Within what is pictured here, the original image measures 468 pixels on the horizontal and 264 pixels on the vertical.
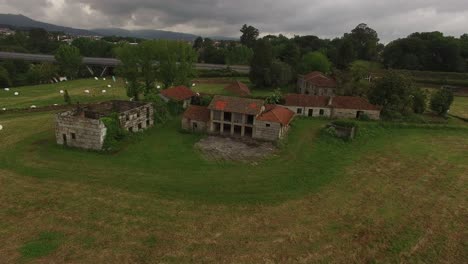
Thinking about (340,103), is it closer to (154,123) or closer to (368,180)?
(368,180)

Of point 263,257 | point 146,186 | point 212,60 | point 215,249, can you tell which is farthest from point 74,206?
point 212,60

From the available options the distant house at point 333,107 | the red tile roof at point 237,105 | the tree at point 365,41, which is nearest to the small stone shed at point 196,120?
the red tile roof at point 237,105

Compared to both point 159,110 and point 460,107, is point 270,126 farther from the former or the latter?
point 460,107

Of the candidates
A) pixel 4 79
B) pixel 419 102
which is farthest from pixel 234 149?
pixel 4 79

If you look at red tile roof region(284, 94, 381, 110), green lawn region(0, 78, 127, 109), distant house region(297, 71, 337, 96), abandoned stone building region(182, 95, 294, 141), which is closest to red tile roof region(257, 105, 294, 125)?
abandoned stone building region(182, 95, 294, 141)

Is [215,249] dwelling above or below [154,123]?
below

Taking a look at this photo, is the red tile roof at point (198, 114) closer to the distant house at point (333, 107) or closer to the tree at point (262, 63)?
the distant house at point (333, 107)
